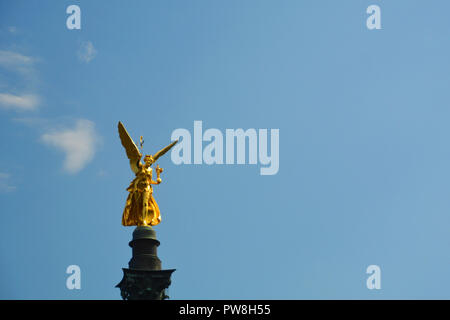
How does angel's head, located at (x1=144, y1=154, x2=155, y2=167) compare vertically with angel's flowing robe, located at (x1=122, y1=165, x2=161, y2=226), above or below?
above

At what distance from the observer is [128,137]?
42.5 meters

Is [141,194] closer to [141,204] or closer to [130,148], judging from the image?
[141,204]

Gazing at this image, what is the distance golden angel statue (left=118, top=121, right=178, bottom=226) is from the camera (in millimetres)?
40719

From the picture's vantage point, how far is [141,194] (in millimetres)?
40969

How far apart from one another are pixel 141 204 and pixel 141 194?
0.52 meters

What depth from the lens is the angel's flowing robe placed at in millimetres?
40656

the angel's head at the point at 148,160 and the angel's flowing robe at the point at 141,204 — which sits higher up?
the angel's head at the point at 148,160

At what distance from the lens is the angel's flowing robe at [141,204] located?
133 feet

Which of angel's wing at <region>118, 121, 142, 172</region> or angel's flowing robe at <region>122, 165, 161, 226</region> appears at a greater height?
angel's wing at <region>118, 121, 142, 172</region>

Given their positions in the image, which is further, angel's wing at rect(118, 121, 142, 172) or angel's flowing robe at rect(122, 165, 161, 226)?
angel's wing at rect(118, 121, 142, 172)

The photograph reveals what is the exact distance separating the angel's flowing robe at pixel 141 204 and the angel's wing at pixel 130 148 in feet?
1.98
